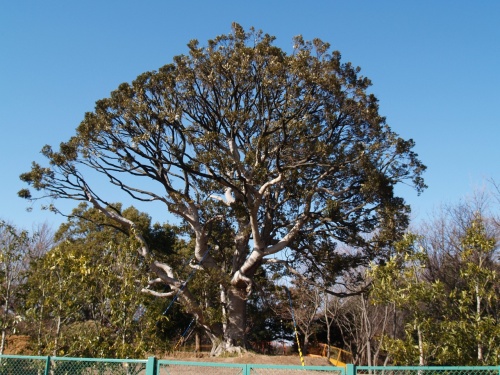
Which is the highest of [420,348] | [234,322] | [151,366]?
[234,322]

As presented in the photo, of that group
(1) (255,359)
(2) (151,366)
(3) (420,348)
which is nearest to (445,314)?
→ (3) (420,348)

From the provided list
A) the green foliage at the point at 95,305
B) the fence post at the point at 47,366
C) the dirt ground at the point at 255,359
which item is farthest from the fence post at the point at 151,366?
the dirt ground at the point at 255,359

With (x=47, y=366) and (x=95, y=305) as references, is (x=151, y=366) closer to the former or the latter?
(x=47, y=366)

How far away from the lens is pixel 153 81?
1703 cm

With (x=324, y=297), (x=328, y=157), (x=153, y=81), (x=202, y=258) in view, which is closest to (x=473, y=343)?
(x=328, y=157)

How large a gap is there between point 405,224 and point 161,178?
27.3ft

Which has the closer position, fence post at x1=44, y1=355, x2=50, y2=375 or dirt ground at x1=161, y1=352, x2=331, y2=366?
fence post at x1=44, y1=355, x2=50, y2=375

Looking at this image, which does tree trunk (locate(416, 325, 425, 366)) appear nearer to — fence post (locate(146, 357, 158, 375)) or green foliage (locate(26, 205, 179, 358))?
fence post (locate(146, 357, 158, 375))

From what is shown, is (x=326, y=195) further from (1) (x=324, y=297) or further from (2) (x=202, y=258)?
(1) (x=324, y=297)

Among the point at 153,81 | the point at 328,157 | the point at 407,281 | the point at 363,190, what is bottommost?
the point at 407,281

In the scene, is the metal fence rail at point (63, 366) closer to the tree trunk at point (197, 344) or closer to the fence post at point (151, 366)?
the fence post at point (151, 366)

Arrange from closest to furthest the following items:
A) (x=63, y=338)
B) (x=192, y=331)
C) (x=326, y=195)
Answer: (x=63, y=338), (x=326, y=195), (x=192, y=331)

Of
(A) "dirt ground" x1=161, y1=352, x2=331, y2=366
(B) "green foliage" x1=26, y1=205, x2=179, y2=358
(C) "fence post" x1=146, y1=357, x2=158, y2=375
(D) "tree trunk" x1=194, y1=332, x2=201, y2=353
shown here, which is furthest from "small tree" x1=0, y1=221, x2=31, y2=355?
(D) "tree trunk" x1=194, y1=332, x2=201, y2=353

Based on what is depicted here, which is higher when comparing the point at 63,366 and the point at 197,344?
the point at 63,366
